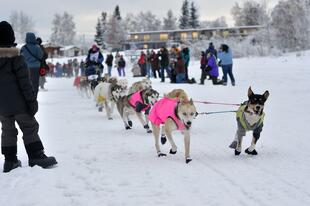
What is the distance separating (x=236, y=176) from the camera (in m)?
4.81

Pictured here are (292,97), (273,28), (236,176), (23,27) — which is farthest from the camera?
(23,27)

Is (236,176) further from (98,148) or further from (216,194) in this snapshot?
(98,148)

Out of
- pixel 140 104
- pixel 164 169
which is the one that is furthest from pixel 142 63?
pixel 164 169

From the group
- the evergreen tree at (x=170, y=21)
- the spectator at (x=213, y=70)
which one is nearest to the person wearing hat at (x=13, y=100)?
the spectator at (x=213, y=70)

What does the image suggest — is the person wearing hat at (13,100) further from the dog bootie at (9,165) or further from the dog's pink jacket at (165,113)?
the dog's pink jacket at (165,113)

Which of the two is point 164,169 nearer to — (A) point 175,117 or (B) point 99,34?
(A) point 175,117

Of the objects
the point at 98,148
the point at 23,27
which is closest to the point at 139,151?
the point at 98,148

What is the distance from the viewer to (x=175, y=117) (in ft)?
19.0

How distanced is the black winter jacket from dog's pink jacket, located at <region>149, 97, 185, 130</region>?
1.71 metres

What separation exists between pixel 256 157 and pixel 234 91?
7541 mm

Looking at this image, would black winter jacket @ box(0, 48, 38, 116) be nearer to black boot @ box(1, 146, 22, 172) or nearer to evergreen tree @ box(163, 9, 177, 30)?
black boot @ box(1, 146, 22, 172)

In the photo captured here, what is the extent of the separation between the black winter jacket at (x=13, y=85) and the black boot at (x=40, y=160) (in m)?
0.52

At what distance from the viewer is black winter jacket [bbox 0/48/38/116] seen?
4965mm

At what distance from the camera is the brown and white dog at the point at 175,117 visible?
219 inches
